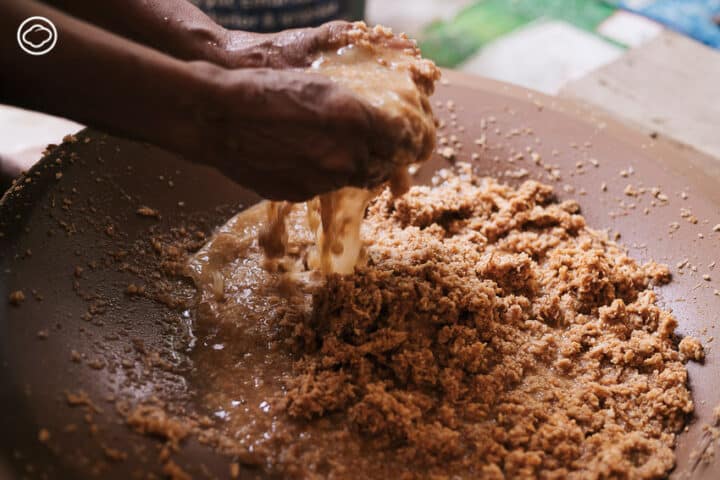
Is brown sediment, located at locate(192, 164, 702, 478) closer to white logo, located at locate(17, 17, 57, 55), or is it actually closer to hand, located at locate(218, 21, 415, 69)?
hand, located at locate(218, 21, 415, 69)

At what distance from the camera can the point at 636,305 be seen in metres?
1.66

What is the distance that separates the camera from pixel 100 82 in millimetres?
1156

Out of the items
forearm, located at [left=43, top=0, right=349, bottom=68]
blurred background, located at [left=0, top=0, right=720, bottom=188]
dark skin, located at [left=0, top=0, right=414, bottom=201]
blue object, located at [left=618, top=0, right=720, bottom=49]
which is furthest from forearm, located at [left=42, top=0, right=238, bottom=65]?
blue object, located at [left=618, top=0, right=720, bottom=49]

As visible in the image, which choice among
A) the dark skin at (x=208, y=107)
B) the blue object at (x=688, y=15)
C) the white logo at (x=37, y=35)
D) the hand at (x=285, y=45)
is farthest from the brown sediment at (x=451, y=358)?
the blue object at (x=688, y=15)

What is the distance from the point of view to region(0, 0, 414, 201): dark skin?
3.80 feet

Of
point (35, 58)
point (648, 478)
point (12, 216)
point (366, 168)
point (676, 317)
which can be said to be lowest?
point (648, 478)

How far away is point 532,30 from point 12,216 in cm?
297

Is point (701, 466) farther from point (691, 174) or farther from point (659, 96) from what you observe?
point (659, 96)

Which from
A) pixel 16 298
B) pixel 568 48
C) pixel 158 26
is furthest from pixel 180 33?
pixel 568 48

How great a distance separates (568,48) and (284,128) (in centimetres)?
271

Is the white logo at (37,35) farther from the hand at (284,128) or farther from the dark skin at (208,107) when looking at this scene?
the hand at (284,128)

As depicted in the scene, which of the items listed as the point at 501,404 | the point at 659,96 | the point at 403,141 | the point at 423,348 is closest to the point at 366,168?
Result: the point at 403,141

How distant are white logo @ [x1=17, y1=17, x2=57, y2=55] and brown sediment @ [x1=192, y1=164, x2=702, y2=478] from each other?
2.35 feet

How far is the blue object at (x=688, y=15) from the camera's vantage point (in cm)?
362
